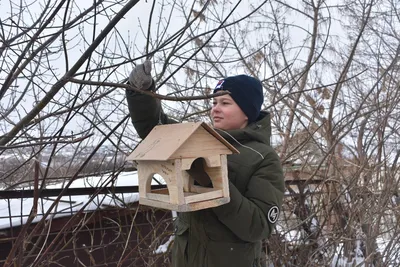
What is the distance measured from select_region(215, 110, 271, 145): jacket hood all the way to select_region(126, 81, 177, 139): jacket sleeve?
274 millimetres

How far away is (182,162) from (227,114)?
461 millimetres

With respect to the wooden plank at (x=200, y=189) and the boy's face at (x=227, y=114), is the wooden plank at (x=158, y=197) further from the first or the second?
the boy's face at (x=227, y=114)

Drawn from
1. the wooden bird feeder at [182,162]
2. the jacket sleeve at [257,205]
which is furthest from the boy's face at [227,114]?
the wooden bird feeder at [182,162]

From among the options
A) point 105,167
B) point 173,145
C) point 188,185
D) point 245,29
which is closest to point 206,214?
point 188,185

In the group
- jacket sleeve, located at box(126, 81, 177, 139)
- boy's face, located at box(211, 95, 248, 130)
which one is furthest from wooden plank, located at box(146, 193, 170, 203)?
boy's face, located at box(211, 95, 248, 130)

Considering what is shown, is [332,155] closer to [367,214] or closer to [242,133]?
[367,214]

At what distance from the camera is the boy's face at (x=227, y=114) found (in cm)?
164

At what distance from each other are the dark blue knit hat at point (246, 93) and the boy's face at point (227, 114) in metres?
0.02

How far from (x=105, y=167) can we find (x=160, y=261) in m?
0.86

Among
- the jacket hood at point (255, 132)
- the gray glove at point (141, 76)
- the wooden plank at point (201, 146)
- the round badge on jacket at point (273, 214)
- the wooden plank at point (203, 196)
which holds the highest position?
the gray glove at point (141, 76)

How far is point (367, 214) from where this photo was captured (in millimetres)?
3590

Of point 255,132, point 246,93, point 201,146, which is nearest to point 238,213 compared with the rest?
point 201,146

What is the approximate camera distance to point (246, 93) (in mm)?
1636

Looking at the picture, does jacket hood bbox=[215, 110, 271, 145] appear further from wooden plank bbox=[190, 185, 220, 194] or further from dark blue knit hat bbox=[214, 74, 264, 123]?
wooden plank bbox=[190, 185, 220, 194]
